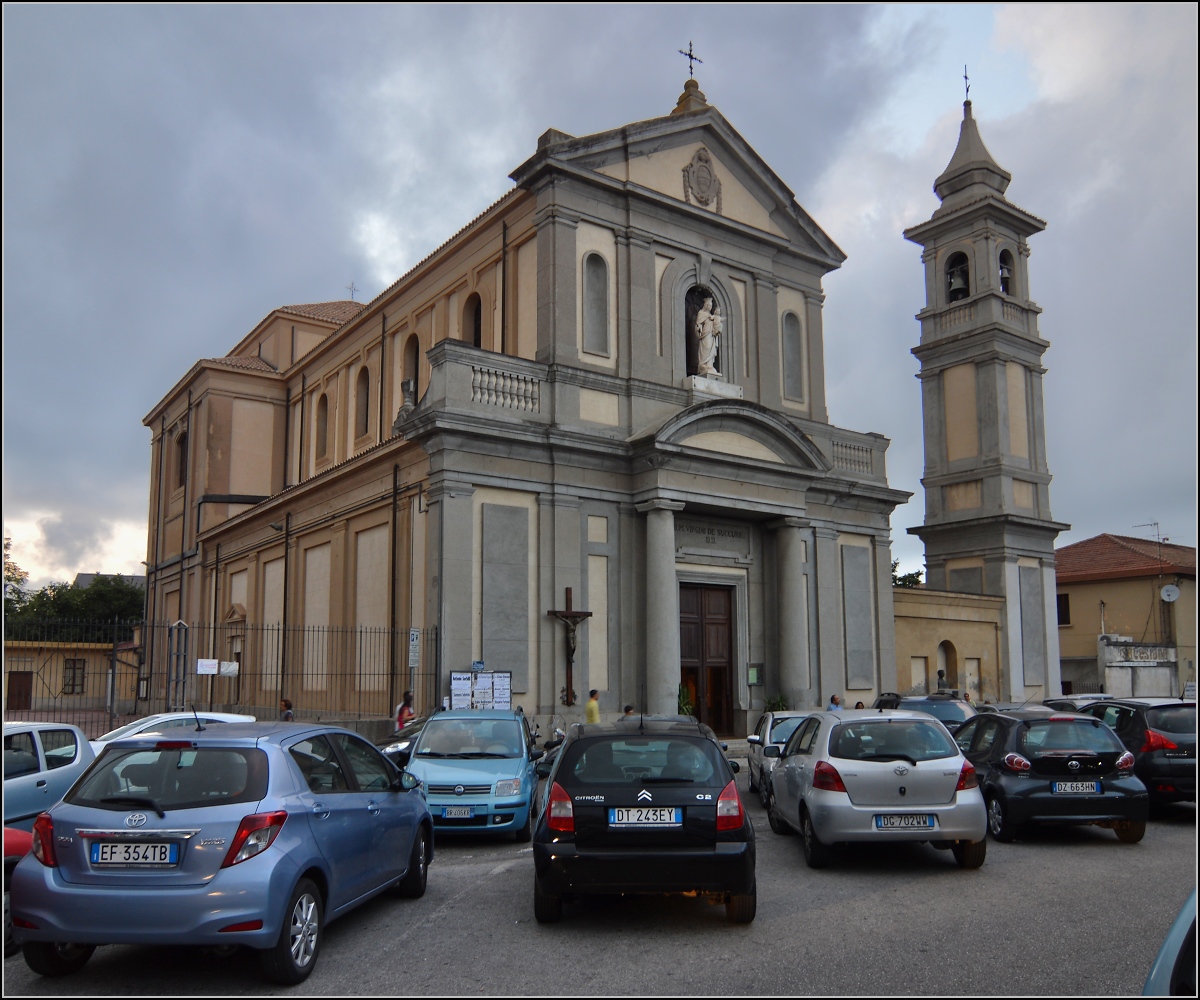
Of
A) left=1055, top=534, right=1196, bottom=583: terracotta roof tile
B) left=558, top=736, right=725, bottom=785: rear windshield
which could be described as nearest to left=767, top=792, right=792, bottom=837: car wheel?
left=558, top=736, right=725, bottom=785: rear windshield

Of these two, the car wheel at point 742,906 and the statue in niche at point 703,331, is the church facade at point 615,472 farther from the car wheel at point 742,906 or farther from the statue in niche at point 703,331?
the car wheel at point 742,906

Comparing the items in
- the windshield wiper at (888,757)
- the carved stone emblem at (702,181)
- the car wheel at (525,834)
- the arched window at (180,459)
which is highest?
the carved stone emblem at (702,181)

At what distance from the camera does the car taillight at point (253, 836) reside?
676 cm

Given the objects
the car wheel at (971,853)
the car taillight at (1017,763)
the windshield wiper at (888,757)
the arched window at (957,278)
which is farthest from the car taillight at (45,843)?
the arched window at (957,278)

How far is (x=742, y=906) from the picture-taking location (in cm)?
820

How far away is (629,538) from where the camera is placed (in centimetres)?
2359

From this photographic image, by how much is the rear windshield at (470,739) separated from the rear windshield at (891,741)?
168 inches

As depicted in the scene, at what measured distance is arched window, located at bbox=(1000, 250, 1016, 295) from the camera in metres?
39.5

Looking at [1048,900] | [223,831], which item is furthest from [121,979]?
[1048,900]

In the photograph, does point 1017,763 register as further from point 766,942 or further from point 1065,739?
point 766,942

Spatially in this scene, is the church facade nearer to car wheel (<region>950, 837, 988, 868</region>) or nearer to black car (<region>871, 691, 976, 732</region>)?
black car (<region>871, 691, 976, 732</region>)

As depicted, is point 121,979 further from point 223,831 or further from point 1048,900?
point 1048,900

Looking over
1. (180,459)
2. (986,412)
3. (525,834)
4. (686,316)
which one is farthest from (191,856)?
(180,459)

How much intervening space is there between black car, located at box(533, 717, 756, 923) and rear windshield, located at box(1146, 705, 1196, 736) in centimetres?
765
